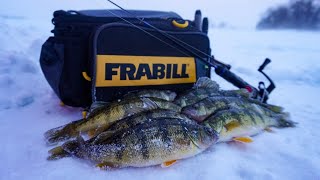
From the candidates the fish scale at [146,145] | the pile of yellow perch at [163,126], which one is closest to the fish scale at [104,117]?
the pile of yellow perch at [163,126]

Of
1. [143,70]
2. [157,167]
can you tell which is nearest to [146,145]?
[157,167]

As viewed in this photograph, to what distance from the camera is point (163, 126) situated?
1.87 metres

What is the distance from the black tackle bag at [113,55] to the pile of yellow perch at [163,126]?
193mm

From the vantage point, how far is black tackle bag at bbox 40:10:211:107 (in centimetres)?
250

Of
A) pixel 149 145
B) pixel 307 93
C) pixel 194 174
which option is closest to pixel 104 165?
pixel 149 145

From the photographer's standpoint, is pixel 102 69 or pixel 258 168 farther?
pixel 102 69

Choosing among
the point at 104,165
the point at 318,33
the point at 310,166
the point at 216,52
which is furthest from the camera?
the point at 318,33

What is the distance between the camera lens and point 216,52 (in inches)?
293

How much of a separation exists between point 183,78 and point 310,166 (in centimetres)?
132

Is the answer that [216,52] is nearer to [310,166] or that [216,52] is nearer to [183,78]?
[183,78]

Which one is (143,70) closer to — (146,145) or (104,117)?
(104,117)

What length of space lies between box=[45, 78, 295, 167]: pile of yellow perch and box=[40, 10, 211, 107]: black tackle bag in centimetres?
19

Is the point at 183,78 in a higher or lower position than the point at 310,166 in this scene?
higher

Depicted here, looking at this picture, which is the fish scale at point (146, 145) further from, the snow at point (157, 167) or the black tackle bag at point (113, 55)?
the black tackle bag at point (113, 55)
